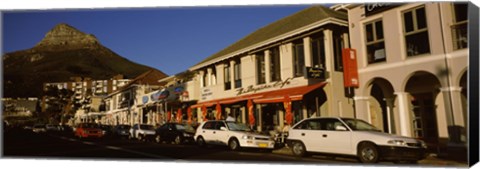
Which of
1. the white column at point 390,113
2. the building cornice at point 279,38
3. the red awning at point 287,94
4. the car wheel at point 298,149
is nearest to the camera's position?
the car wheel at point 298,149

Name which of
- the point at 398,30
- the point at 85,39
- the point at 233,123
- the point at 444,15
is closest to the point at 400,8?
the point at 398,30

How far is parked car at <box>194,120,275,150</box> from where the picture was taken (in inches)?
620

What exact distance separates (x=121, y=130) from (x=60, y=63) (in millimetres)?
6499

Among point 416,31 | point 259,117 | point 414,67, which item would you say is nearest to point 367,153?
point 414,67

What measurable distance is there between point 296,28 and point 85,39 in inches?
366

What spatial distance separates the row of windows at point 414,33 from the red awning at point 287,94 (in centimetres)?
262

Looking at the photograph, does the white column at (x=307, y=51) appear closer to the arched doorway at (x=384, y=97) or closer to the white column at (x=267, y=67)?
the white column at (x=267, y=67)

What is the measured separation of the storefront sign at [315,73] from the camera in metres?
17.2

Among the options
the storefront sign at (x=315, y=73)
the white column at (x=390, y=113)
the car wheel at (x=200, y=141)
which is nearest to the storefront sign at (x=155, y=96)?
the car wheel at (x=200, y=141)

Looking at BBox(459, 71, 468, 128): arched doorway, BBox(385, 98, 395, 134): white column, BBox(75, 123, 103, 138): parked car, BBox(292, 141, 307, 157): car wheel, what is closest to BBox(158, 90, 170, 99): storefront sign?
BBox(75, 123, 103, 138): parked car

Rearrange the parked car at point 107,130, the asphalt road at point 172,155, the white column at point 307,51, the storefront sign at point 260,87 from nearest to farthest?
the asphalt road at point 172,155 < the white column at point 307,51 < the storefront sign at point 260,87 < the parked car at point 107,130

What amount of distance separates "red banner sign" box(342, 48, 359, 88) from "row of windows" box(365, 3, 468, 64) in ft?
1.84

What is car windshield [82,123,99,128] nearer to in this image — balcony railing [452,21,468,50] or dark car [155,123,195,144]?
dark car [155,123,195,144]

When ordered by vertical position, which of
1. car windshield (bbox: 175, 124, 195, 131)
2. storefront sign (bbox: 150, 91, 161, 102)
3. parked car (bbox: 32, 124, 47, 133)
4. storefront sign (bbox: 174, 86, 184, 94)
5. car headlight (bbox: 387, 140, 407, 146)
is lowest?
car headlight (bbox: 387, 140, 407, 146)
